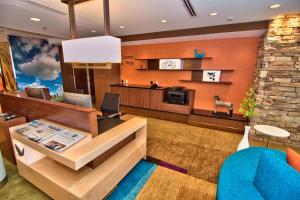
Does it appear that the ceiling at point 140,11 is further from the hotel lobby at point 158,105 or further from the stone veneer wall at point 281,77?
the stone veneer wall at point 281,77

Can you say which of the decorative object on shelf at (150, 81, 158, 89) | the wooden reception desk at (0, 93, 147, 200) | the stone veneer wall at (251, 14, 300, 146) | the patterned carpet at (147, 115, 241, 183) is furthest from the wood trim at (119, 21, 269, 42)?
the wooden reception desk at (0, 93, 147, 200)

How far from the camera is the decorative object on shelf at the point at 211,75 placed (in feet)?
12.9

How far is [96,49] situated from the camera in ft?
6.54

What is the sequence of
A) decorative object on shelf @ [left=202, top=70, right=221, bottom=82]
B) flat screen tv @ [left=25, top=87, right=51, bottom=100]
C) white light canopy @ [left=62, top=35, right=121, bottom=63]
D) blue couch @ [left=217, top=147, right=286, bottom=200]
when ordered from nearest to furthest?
blue couch @ [left=217, top=147, right=286, bottom=200] → white light canopy @ [left=62, top=35, right=121, bottom=63] → flat screen tv @ [left=25, top=87, right=51, bottom=100] → decorative object on shelf @ [left=202, top=70, right=221, bottom=82]

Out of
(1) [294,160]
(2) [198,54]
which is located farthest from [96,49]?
(2) [198,54]

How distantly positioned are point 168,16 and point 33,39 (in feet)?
15.1

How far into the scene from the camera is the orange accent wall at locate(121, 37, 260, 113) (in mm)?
3604

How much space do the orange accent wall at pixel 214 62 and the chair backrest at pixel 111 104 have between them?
2027 mm

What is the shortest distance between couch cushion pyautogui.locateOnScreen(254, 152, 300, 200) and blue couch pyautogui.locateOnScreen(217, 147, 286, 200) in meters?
0.09

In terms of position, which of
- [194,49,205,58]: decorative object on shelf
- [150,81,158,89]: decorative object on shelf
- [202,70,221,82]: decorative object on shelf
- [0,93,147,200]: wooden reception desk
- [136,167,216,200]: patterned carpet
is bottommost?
[136,167,216,200]: patterned carpet

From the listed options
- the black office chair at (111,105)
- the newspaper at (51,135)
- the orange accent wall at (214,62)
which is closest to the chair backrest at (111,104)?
the black office chair at (111,105)

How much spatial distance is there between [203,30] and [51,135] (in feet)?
13.2

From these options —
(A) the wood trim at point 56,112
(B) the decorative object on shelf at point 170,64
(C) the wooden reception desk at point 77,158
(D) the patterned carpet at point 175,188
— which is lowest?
(D) the patterned carpet at point 175,188

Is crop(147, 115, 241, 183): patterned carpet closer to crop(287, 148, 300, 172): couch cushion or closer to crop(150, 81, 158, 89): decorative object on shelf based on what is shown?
crop(287, 148, 300, 172): couch cushion
